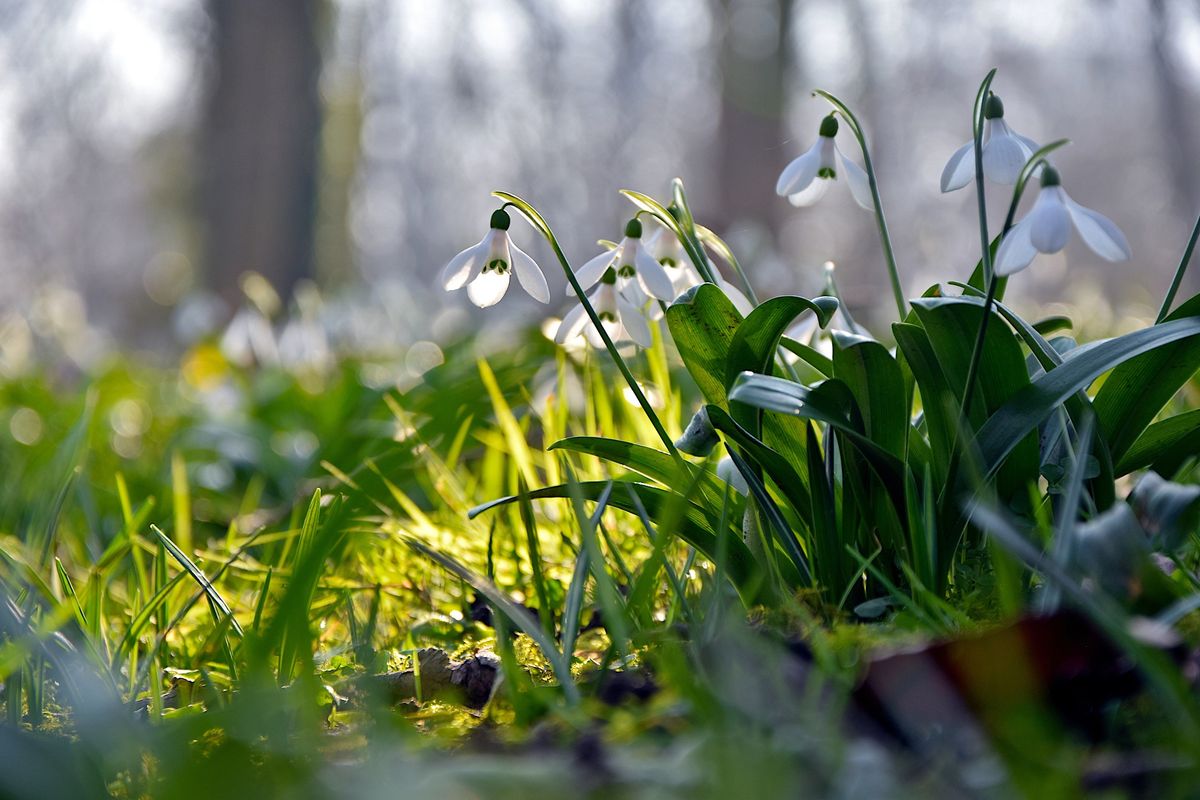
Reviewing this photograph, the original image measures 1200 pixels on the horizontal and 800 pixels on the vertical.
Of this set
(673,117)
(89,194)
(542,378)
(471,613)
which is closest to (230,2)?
(542,378)

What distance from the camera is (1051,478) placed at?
139 centimetres

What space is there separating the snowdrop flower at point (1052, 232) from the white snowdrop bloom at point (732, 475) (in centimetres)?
53

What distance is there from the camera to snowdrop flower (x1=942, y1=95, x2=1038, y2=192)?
1.35 m

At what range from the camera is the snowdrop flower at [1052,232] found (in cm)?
111

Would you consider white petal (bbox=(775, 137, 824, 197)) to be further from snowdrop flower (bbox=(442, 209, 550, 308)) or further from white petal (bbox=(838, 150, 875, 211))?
snowdrop flower (bbox=(442, 209, 550, 308))

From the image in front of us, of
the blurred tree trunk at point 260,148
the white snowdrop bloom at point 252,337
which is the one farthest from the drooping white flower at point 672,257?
the blurred tree trunk at point 260,148

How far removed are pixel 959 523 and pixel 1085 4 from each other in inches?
612

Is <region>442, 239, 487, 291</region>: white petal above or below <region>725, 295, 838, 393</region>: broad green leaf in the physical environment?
above

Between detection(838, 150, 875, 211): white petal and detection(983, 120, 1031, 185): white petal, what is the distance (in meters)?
0.22

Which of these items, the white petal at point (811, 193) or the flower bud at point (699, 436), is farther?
the white petal at point (811, 193)

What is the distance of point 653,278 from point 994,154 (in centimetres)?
48

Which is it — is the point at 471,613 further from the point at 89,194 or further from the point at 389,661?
the point at 89,194

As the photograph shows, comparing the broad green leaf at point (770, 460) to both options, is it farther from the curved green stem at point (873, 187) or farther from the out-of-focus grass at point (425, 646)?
the curved green stem at point (873, 187)

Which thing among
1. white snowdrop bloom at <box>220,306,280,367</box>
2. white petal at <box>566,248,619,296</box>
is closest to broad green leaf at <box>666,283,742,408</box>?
white petal at <box>566,248,619,296</box>
